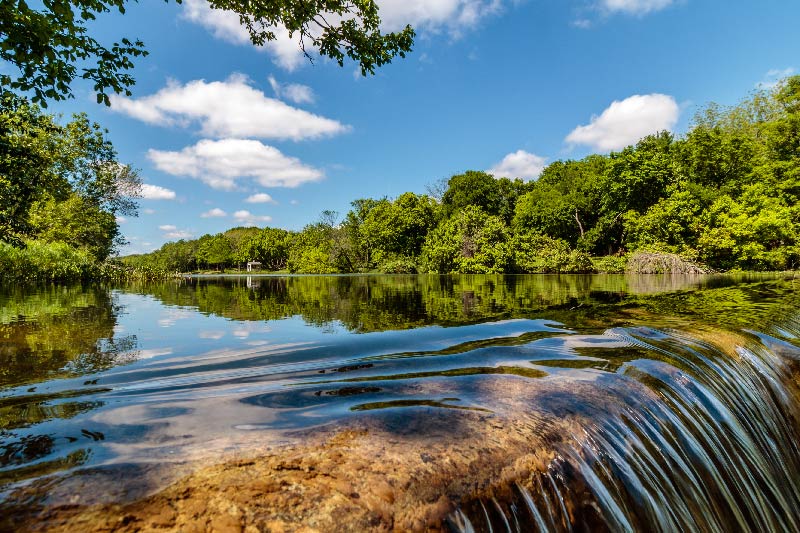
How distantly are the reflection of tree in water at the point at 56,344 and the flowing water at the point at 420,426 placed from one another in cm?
4

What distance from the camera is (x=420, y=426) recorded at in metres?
2.18

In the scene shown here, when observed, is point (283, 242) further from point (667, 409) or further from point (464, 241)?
point (667, 409)

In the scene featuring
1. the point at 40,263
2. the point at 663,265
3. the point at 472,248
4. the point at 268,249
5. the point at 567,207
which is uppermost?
the point at 567,207

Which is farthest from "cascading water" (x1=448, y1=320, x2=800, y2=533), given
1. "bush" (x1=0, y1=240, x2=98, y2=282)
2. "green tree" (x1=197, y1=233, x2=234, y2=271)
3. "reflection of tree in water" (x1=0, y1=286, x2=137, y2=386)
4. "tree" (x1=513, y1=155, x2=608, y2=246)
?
"green tree" (x1=197, y1=233, x2=234, y2=271)

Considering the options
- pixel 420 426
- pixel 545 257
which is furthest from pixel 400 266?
pixel 420 426

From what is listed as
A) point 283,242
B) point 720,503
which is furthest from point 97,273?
point 283,242

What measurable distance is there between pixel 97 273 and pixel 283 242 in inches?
2868

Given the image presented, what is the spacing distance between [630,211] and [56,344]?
40805 millimetres

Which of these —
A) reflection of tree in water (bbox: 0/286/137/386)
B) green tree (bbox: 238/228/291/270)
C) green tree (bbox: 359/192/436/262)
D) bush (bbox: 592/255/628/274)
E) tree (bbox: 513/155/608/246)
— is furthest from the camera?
green tree (bbox: 238/228/291/270)

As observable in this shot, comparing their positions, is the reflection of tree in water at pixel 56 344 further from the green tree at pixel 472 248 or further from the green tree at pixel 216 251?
the green tree at pixel 216 251

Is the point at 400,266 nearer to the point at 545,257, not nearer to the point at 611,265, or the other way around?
the point at 545,257

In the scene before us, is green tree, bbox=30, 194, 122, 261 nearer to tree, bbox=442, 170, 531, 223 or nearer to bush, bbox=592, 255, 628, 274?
bush, bbox=592, 255, 628, 274

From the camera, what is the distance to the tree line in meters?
30.0

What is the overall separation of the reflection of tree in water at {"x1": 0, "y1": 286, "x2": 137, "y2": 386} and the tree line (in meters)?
32.0
